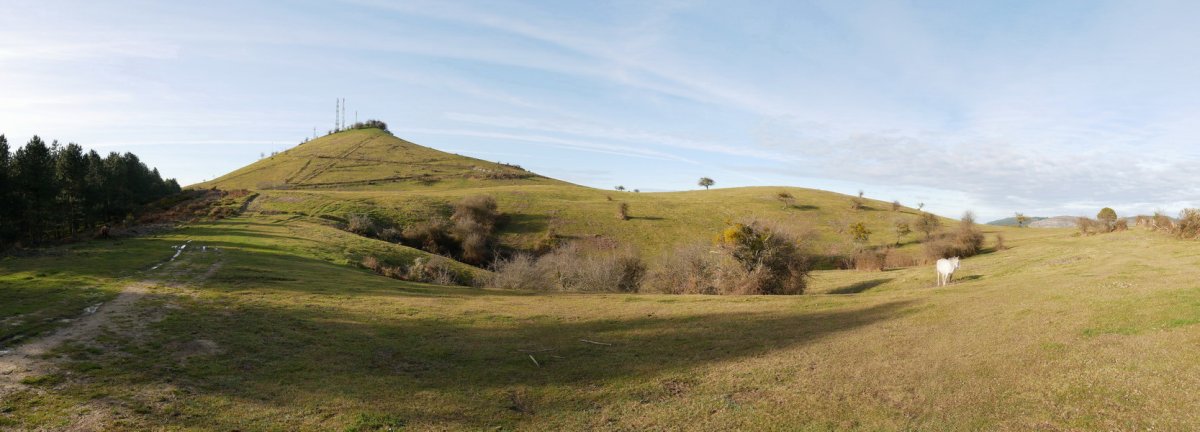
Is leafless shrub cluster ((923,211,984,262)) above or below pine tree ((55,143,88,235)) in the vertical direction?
below

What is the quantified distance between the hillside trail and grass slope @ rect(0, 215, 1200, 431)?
30cm

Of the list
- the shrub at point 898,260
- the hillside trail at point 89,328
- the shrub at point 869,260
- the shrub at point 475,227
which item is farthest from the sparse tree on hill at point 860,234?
the hillside trail at point 89,328

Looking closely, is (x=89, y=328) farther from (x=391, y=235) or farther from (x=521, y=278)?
(x=391, y=235)

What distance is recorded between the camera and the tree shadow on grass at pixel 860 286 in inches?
1471

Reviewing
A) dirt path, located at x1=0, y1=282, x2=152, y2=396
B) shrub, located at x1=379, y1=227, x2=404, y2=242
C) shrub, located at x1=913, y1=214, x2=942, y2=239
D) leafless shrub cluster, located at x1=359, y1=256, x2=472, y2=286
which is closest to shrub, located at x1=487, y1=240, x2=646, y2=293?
leafless shrub cluster, located at x1=359, y1=256, x2=472, y2=286

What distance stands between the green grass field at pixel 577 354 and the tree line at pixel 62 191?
39.1 feet

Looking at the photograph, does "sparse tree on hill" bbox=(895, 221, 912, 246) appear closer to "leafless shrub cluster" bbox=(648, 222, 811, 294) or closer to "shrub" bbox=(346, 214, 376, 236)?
"leafless shrub cluster" bbox=(648, 222, 811, 294)

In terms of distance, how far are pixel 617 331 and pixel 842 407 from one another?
30.3 feet

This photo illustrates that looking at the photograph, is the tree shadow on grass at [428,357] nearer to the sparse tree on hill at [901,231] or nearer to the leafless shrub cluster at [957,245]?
the leafless shrub cluster at [957,245]

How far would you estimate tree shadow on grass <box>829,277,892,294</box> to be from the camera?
37.4 meters

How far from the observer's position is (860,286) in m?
38.0

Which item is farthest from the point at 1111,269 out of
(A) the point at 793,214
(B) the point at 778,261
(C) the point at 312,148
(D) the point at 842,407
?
(C) the point at 312,148

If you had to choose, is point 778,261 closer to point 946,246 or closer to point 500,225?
point 946,246

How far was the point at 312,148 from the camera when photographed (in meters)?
145
